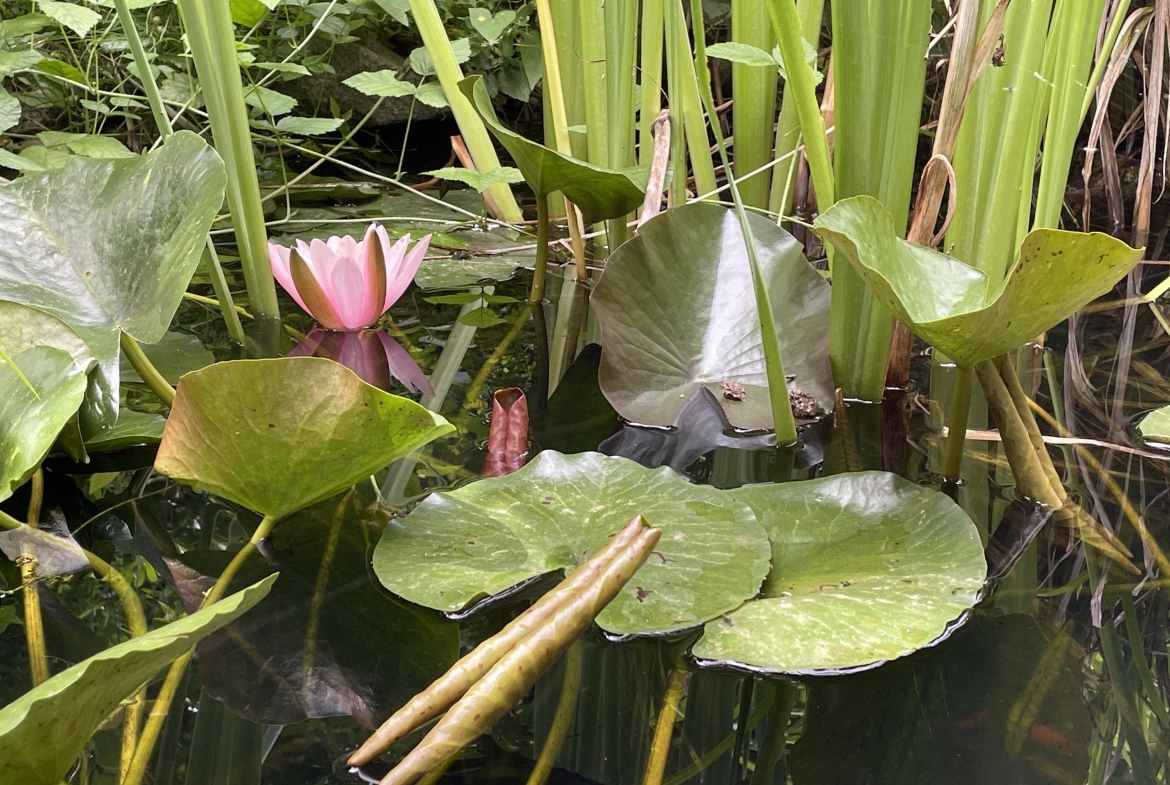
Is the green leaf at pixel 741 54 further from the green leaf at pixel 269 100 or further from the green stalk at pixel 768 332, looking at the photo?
the green leaf at pixel 269 100

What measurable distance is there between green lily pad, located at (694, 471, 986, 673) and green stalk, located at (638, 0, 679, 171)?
2.14ft

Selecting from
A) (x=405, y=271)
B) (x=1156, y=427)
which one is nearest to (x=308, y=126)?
(x=405, y=271)

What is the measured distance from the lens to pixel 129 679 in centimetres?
33

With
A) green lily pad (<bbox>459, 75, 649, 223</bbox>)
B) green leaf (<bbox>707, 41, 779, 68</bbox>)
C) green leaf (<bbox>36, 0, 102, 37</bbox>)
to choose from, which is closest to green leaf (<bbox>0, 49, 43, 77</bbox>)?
green leaf (<bbox>36, 0, 102, 37</bbox>)

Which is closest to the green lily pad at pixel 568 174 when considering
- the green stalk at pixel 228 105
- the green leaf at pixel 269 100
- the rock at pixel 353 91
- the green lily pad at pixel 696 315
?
the green lily pad at pixel 696 315

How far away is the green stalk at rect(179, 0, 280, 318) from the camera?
2.70 feet

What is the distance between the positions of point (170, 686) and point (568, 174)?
2.04 feet

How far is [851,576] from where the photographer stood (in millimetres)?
502

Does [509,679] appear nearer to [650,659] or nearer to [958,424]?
[650,659]

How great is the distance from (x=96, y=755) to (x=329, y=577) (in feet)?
0.55

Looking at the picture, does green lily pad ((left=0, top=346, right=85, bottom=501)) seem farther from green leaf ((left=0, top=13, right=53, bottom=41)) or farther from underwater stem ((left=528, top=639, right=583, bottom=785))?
green leaf ((left=0, top=13, right=53, bottom=41))

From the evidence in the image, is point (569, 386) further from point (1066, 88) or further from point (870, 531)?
point (1066, 88)

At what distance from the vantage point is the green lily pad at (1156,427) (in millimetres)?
707

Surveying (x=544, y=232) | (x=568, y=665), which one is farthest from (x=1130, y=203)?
(x=568, y=665)
